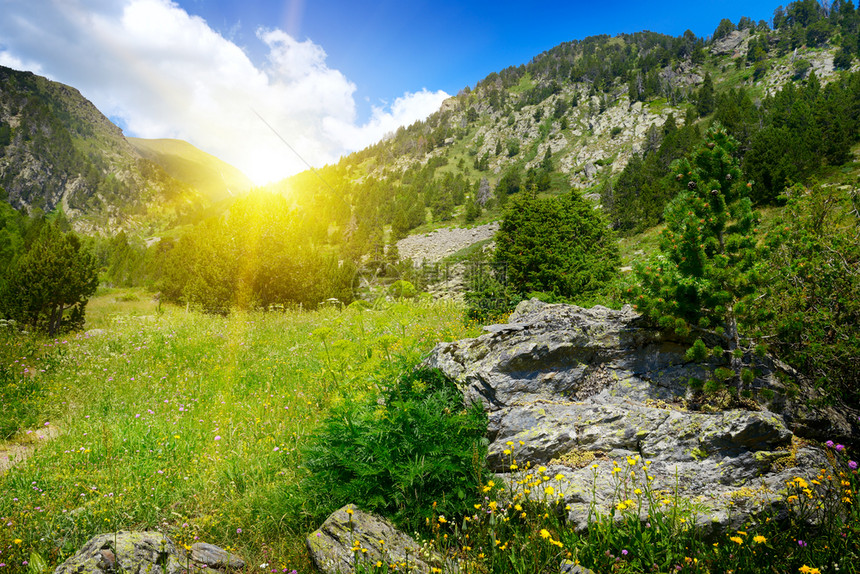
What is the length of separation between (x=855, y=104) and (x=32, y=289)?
78.3 metres

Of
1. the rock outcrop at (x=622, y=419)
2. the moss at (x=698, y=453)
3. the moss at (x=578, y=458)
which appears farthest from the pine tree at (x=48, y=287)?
the moss at (x=698, y=453)

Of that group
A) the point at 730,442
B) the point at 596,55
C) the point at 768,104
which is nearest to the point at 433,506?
the point at 730,442

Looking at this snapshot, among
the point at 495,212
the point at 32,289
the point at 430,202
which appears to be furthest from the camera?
the point at 430,202

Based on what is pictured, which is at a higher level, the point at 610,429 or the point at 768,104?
the point at 768,104

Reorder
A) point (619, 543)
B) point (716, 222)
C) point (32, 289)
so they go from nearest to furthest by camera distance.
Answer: point (619, 543) → point (716, 222) → point (32, 289)

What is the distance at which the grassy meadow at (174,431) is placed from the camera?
3.64 metres

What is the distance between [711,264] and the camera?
439 centimetres

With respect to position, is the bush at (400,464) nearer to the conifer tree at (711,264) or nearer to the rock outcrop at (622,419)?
the rock outcrop at (622,419)

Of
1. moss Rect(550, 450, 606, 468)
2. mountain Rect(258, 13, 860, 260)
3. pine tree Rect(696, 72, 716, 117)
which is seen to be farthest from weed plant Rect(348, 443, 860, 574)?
pine tree Rect(696, 72, 716, 117)

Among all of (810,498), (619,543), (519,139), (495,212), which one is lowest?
(619,543)

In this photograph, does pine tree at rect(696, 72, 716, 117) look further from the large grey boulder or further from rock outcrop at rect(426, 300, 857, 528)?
the large grey boulder

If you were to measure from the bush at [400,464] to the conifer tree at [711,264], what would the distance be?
2.70 meters

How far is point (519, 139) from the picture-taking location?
453ft

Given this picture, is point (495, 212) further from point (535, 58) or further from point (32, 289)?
point (535, 58)
